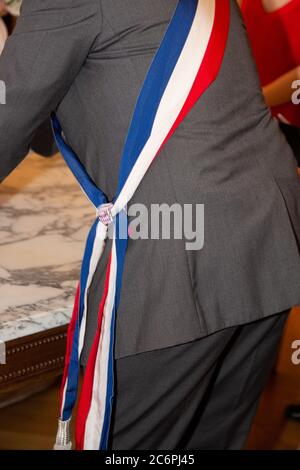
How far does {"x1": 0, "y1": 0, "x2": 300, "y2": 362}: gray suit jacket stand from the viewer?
1.19m

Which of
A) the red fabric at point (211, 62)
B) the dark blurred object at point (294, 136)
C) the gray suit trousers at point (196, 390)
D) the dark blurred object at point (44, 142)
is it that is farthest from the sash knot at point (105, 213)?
the dark blurred object at point (294, 136)

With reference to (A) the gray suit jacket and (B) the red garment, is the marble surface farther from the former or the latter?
(B) the red garment

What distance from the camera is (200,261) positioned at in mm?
1281

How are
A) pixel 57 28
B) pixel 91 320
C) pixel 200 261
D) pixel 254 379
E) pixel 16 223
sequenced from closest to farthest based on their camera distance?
pixel 57 28 < pixel 200 261 < pixel 91 320 < pixel 254 379 < pixel 16 223

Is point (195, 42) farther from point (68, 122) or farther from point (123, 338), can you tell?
point (123, 338)

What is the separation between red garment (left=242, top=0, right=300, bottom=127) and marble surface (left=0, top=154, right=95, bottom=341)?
2.20 ft

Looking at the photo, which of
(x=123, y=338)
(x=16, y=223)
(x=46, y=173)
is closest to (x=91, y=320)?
(x=123, y=338)

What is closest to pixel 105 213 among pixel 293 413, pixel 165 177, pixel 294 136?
pixel 165 177

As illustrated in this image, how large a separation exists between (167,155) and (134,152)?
0.06m

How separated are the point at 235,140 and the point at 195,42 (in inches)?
7.1

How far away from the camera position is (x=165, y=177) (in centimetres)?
125

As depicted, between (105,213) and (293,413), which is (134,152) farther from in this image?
(293,413)

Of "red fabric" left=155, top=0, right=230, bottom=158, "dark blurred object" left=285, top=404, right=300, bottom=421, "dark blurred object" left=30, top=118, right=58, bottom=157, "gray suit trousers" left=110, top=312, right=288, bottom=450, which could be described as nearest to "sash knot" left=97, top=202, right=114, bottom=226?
"red fabric" left=155, top=0, right=230, bottom=158

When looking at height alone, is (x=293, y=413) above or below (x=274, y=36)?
below
